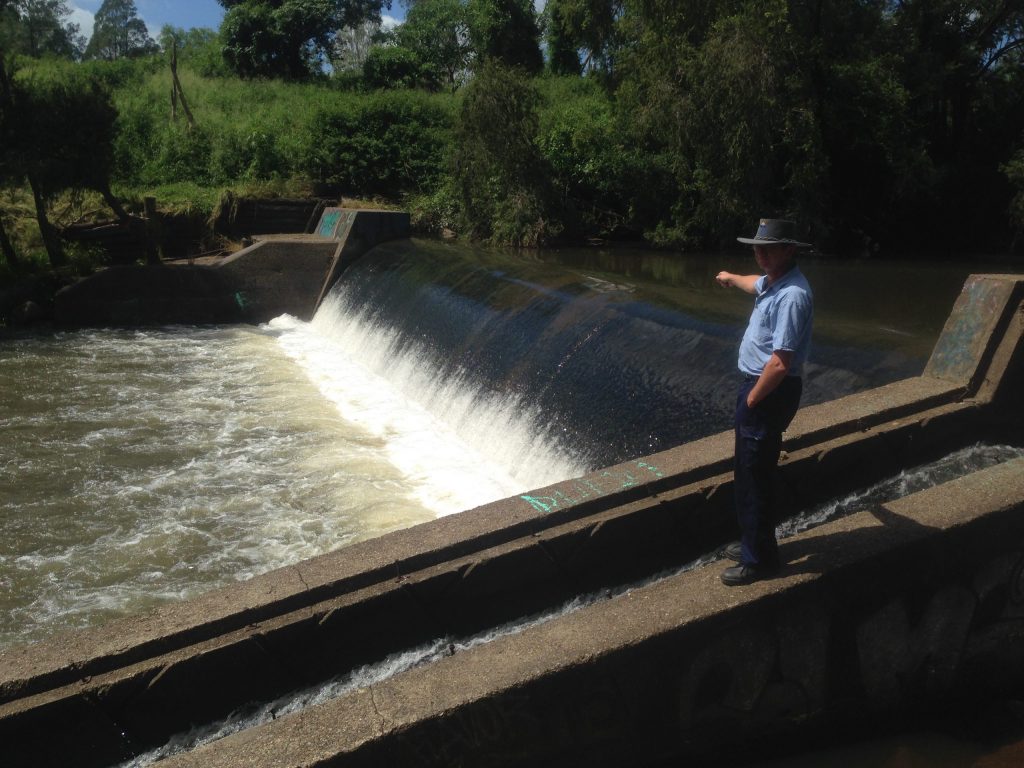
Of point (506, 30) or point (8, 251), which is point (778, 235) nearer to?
point (8, 251)

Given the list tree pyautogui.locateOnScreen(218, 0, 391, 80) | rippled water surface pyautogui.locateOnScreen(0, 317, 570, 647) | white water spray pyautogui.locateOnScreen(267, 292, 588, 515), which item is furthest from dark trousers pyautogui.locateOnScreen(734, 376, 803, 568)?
tree pyautogui.locateOnScreen(218, 0, 391, 80)

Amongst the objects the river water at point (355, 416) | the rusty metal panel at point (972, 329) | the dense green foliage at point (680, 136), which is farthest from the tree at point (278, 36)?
the rusty metal panel at point (972, 329)

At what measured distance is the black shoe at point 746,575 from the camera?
3.78 meters

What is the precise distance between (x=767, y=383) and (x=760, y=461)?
0.36 m

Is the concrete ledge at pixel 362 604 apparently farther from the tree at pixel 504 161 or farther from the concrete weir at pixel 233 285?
the tree at pixel 504 161

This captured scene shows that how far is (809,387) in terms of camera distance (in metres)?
6.26

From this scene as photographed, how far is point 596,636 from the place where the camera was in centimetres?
362

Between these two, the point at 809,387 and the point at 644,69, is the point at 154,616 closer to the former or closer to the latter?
the point at 809,387

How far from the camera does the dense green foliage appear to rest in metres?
17.6

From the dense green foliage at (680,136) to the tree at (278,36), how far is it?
367 inches

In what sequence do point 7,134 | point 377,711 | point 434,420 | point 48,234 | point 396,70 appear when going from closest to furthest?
point 377,711 < point 434,420 < point 7,134 < point 48,234 < point 396,70

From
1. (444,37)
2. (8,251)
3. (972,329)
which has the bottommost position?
(972,329)

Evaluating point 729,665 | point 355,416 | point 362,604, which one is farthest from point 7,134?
point 729,665

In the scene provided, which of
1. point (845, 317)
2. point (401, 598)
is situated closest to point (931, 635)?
point (401, 598)
